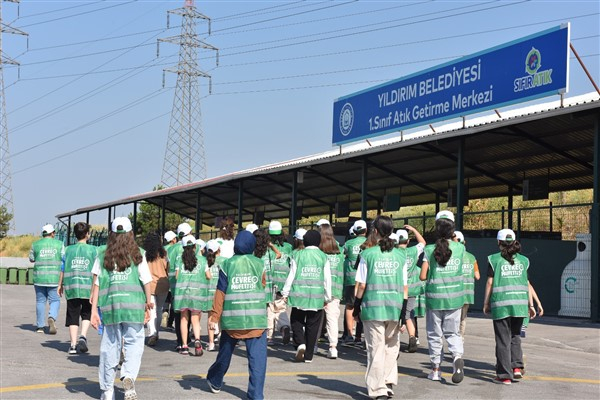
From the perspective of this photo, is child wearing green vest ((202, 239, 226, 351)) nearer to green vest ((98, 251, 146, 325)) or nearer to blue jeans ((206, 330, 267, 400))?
blue jeans ((206, 330, 267, 400))

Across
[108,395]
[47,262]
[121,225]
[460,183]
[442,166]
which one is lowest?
[108,395]

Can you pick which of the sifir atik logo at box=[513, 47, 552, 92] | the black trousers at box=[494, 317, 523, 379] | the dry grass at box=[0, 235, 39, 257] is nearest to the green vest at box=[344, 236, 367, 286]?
the black trousers at box=[494, 317, 523, 379]

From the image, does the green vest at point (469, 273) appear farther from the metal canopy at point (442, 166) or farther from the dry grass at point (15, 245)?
the dry grass at point (15, 245)

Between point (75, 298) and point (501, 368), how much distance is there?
21.9 feet

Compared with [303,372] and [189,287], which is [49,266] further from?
[303,372]

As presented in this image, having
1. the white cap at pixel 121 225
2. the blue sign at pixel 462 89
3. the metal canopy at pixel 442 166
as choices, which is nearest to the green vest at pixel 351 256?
the white cap at pixel 121 225

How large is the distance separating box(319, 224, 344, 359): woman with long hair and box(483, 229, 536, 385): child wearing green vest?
2.81m

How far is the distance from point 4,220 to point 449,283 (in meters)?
64.8

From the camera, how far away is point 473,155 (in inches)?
934

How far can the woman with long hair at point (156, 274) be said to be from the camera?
13562mm

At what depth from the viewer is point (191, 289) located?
12875 millimetres

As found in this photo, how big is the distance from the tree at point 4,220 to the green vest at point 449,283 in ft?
211

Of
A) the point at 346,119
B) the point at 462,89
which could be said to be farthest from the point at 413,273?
the point at 346,119

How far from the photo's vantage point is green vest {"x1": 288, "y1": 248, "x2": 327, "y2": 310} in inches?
464
